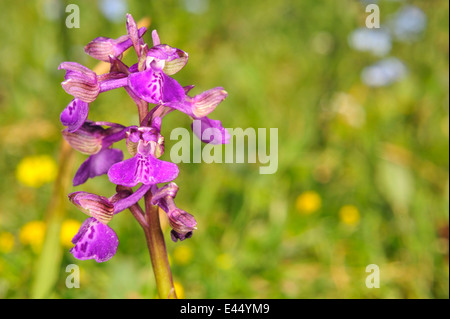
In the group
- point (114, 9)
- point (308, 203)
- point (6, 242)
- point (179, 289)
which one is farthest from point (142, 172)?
point (114, 9)

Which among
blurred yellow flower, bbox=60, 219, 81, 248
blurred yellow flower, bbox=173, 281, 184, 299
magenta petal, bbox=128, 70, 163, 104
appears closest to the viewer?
magenta petal, bbox=128, 70, 163, 104

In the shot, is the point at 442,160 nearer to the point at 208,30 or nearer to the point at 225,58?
the point at 225,58

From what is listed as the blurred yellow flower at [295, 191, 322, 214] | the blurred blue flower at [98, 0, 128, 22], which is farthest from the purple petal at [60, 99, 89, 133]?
the blurred blue flower at [98, 0, 128, 22]

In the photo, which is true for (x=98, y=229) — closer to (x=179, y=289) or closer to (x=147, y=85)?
(x=147, y=85)

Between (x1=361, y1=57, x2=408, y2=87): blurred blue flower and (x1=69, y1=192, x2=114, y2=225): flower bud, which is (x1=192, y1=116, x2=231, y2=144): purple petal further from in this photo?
(x1=361, y1=57, x2=408, y2=87): blurred blue flower

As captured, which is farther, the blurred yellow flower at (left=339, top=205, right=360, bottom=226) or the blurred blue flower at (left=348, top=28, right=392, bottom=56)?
the blurred blue flower at (left=348, top=28, right=392, bottom=56)

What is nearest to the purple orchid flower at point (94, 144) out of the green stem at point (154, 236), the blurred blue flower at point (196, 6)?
the green stem at point (154, 236)
